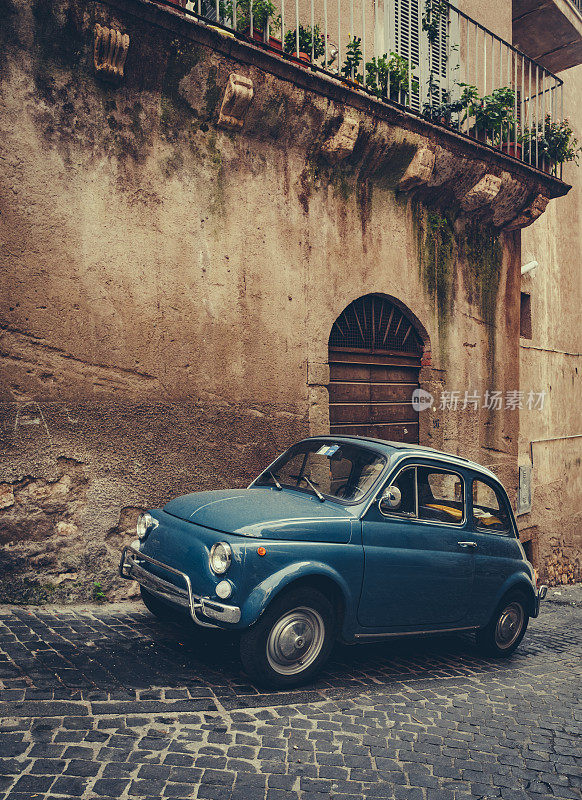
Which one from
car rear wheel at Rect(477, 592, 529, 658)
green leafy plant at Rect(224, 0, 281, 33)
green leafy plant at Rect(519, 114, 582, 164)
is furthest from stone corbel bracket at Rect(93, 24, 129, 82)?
green leafy plant at Rect(519, 114, 582, 164)

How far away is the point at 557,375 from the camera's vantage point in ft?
42.1

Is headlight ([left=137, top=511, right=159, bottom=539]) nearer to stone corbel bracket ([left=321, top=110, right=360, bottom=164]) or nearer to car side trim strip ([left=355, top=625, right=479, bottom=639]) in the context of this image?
car side trim strip ([left=355, top=625, right=479, bottom=639])

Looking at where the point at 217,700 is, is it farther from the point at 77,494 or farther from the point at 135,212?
the point at 135,212

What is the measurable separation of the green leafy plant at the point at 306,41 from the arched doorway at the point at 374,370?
290cm

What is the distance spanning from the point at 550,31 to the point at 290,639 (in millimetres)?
13609

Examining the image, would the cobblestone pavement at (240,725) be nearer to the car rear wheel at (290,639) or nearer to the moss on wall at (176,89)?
the car rear wheel at (290,639)

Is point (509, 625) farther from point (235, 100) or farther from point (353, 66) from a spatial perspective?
point (353, 66)

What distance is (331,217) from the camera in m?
7.64

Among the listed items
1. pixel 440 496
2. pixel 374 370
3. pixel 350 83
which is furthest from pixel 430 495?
pixel 350 83

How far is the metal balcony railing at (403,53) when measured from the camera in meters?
7.01

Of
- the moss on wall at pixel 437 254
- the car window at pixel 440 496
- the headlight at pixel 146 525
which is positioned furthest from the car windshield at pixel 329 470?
the moss on wall at pixel 437 254

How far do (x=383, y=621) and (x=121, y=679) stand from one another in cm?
182

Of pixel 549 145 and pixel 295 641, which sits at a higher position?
pixel 549 145

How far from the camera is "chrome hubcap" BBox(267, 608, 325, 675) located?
13.2 ft
